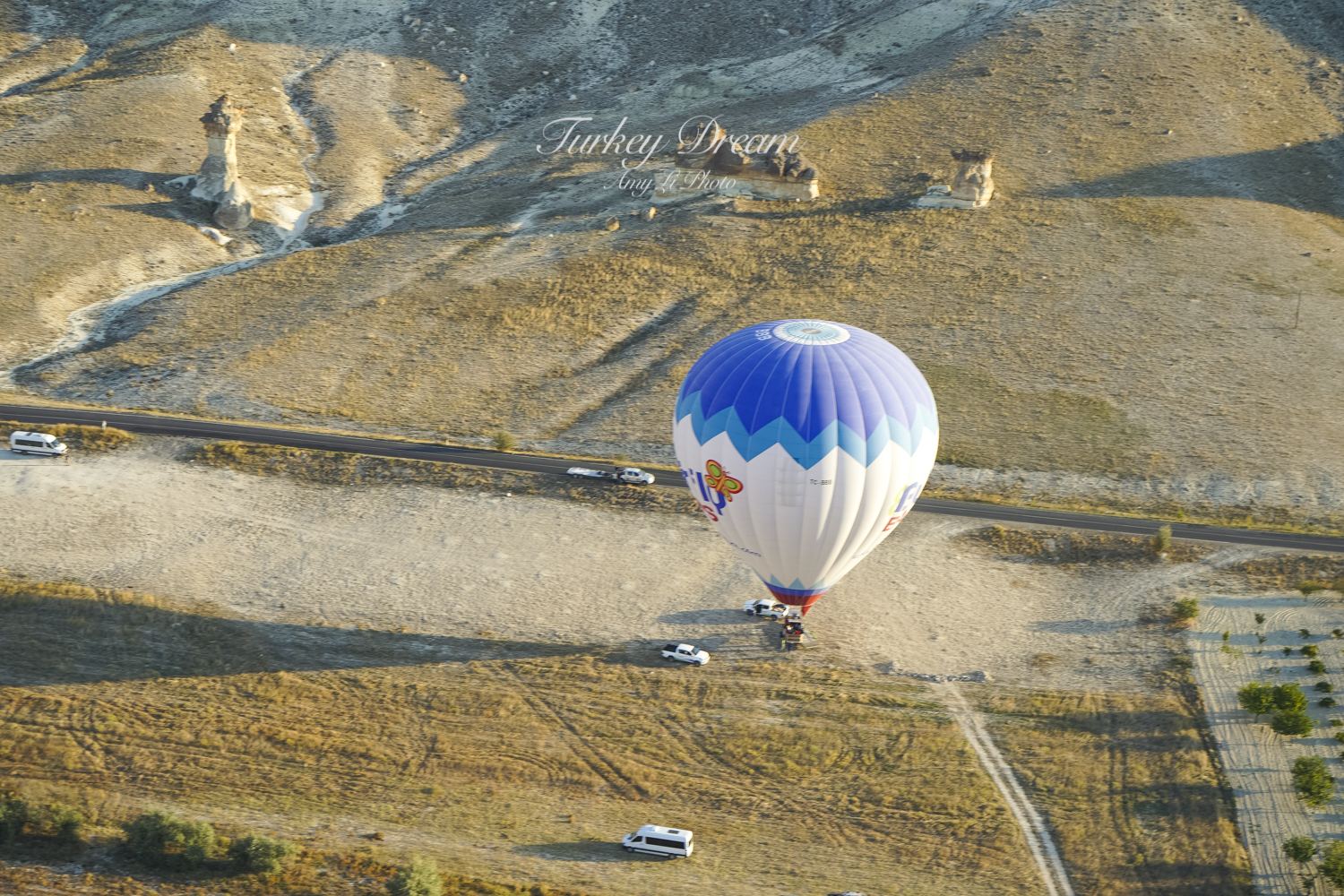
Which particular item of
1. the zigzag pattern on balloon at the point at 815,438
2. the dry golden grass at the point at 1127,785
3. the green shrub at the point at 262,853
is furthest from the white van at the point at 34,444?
the dry golden grass at the point at 1127,785

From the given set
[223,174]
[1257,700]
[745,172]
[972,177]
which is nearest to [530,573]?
[1257,700]

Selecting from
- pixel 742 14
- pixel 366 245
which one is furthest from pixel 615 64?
pixel 366 245

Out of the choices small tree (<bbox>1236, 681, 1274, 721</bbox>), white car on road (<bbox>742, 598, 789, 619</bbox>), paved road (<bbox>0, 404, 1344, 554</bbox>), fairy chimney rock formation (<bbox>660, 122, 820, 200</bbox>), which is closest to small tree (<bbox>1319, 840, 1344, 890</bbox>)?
small tree (<bbox>1236, 681, 1274, 721</bbox>)

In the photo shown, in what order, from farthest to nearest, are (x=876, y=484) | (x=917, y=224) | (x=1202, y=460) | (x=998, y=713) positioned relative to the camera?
(x=917, y=224) < (x=1202, y=460) < (x=998, y=713) < (x=876, y=484)

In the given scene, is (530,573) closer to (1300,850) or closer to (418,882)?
(418,882)

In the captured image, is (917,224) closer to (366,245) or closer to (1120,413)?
(1120,413)

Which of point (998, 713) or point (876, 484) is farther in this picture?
point (998, 713)
